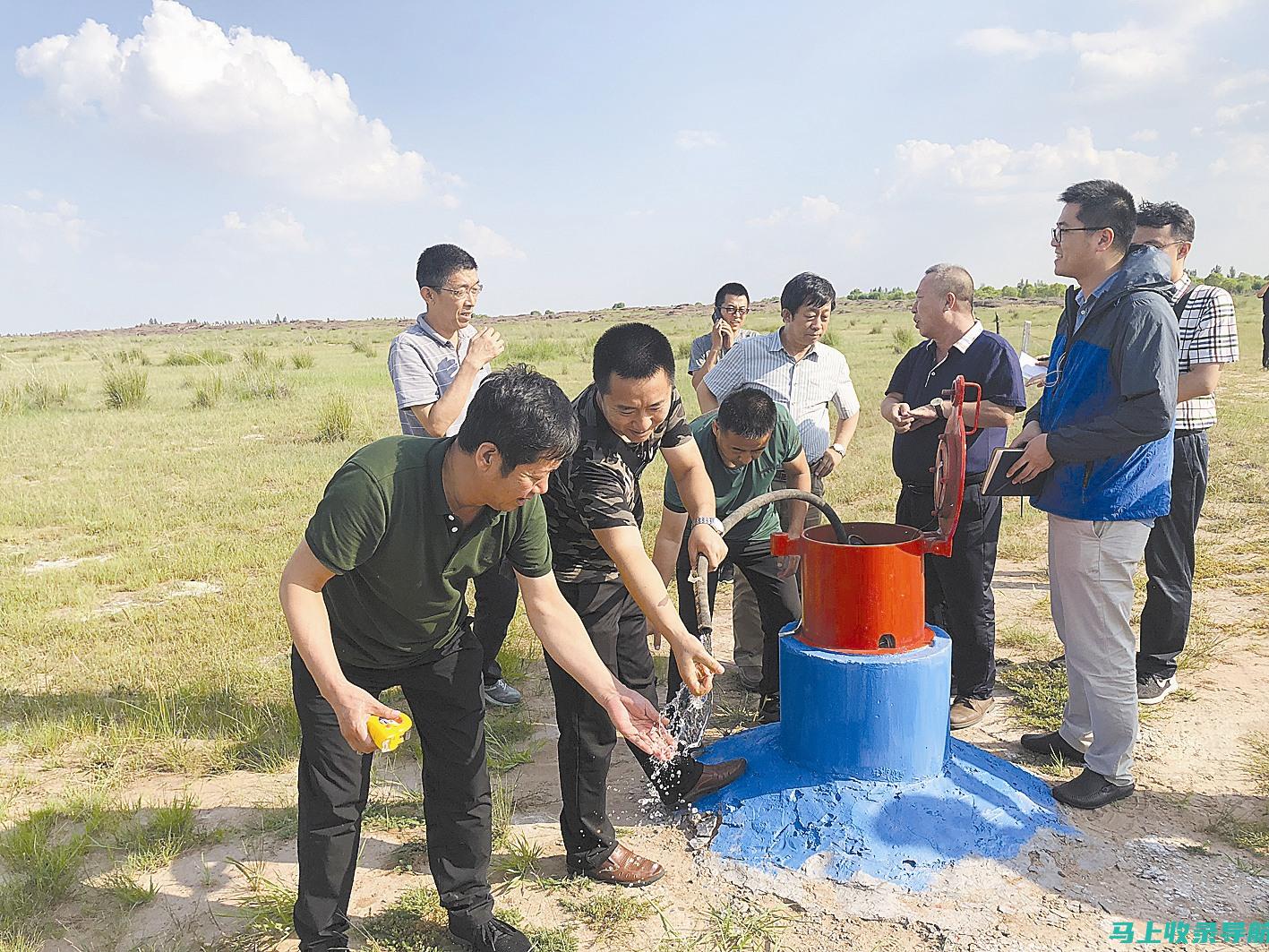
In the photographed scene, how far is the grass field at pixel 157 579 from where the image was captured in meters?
3.31

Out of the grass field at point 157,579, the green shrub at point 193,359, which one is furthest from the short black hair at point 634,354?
the green shrub at point 193,359

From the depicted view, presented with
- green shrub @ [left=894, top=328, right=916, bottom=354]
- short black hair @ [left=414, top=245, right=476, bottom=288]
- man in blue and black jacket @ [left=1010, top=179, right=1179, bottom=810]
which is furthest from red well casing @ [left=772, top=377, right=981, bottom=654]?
green shrub @ [left=894, top=328, right=916, bottom=354]

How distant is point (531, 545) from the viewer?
92.4 inches

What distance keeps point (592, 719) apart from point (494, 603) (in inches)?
49.2

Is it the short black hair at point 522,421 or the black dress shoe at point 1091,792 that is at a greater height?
the short black hair at point 522,421

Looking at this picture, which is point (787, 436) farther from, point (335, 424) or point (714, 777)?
point (335, 424)

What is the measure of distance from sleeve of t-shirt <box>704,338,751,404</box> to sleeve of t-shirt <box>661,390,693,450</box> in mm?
1394

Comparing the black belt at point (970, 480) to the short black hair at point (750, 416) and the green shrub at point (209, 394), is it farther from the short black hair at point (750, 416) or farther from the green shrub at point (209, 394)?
the green shrub at point (209, 394)

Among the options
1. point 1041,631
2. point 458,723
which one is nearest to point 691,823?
point 458,723

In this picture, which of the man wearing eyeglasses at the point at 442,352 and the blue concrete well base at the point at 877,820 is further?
the man wearing eyeglasses at the point at 442,352

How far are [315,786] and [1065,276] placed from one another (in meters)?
2.96

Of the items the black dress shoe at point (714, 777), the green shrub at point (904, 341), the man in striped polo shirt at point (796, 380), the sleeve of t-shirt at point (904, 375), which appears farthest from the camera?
the green shrub at point (904, 341)

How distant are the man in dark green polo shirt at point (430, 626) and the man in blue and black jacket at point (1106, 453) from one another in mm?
1648

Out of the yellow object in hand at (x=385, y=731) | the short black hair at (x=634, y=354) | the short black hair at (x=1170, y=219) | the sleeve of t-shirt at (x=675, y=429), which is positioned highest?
the short black hair at (x=1170, y=219)
